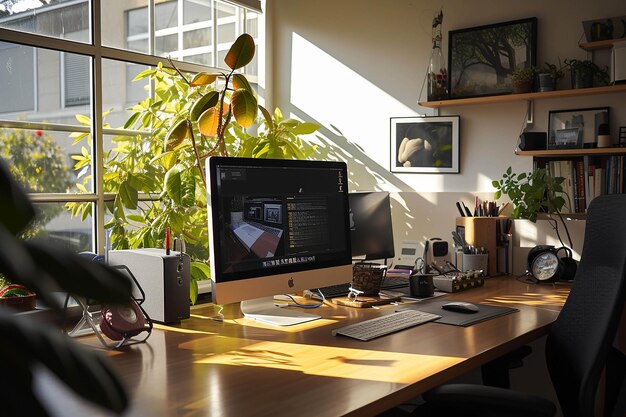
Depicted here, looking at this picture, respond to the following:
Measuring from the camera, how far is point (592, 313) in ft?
5.97

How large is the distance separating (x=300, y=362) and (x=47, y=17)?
226 centimetres

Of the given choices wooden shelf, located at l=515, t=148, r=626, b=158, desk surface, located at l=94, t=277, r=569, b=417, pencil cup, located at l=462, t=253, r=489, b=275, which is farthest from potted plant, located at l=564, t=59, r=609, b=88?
desk surface, located at l=94, t=277, r=569, b=417

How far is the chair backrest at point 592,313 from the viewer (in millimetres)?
1701

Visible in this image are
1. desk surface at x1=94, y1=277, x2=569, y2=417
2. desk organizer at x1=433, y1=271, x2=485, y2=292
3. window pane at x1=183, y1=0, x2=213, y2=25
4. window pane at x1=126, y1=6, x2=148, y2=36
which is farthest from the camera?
window pane at x1=183, y1=0, x2=213, y2=25

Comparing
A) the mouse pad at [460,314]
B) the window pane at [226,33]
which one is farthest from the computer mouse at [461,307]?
the window pane at [226,33]

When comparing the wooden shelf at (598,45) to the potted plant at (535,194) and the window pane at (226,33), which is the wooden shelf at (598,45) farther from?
the window pane at (226,33)

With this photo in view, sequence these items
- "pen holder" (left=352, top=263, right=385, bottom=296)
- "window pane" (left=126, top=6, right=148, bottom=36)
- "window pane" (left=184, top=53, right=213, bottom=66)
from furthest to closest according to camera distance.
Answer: "window pane" (left=184, top=53, right=213, bottom=66)
"window pane" (left=126, top=6, right=148, bottom=36)
"pen holder" (left=352, top=263, right=385, bottom=296)

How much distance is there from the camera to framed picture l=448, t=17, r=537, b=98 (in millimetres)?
3365

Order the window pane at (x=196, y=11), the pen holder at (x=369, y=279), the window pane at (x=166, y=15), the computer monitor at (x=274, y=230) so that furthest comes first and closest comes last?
the window pane at (x=196, y=11), the window pane at (x=166, y=15), the pen holder at (x=369, y=279), the computer monitor at (x=274, y=230)

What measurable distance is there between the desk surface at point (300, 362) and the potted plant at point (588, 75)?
4.01ft

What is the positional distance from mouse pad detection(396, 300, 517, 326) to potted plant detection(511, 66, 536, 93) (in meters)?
1.29

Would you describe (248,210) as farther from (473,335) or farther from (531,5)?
(531,5)

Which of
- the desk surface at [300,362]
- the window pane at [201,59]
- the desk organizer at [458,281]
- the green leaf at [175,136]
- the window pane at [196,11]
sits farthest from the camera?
the window pane at [201,59]

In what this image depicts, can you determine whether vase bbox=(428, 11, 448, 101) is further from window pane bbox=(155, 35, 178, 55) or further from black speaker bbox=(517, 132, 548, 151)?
window pane bbox=(155, 35, 178, 55)
